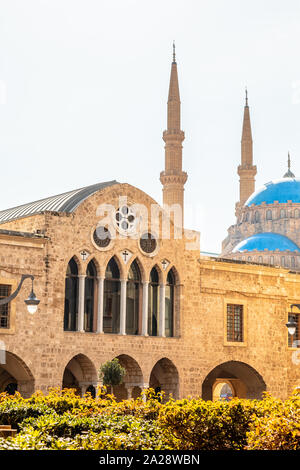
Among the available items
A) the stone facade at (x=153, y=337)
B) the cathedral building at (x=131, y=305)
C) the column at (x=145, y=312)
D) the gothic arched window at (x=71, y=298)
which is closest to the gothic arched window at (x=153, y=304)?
the cathedral building at (x=131, y=305)

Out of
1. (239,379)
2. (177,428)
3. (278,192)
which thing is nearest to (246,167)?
(278,192)

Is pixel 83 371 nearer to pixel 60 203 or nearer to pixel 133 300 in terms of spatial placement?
pixel 133 300

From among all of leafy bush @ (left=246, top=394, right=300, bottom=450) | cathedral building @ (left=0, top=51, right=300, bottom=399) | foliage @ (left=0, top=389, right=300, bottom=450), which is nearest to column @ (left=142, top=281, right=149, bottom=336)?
cathedral building @ (left=0, top=51, right=300, bottom=399)

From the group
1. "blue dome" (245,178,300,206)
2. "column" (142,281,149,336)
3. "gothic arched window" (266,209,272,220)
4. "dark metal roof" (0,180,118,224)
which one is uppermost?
"blue dome" (245,178,300,206)

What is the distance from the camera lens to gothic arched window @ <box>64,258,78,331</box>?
25.6 metres

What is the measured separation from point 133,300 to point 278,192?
36940 millimetres

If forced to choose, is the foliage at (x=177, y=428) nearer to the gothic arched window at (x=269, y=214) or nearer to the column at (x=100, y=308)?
the column at (x=100, y=308)

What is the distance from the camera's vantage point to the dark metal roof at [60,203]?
26.7 m

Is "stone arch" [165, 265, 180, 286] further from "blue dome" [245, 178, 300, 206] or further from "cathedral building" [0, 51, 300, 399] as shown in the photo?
"blue dome" [245, 178, 300, 206]

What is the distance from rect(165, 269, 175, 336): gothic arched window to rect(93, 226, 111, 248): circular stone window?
126 inches

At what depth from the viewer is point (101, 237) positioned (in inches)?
1044
